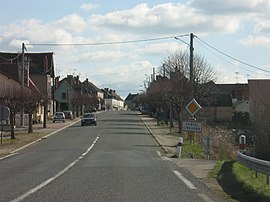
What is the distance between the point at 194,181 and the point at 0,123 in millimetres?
23503

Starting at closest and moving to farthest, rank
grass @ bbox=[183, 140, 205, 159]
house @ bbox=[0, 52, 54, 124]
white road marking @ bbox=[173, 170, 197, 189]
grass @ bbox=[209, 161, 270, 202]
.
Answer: grass @ bbox=[209, 161, 270, 202] < white road marking @ bbox=[173, 170, 197, 189] < grass @ bbox=[183, 140, 205, 159] < house @ bbox=[0, 52, 54, 124]

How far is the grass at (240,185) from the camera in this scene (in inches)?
481

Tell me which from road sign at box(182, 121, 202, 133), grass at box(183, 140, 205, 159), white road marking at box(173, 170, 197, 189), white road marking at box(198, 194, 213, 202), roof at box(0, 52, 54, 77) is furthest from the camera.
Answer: roof at box(0, 52, 54, 77)

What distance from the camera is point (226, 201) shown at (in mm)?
12031

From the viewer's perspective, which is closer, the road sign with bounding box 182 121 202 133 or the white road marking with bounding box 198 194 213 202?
the white road marking with bounding box 198 194 213 202

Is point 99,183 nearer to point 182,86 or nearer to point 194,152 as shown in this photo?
point 194,152

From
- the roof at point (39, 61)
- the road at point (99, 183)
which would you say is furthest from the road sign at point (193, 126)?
the roof at point (39, 61)

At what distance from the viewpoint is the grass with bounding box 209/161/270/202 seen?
1223 centimetres

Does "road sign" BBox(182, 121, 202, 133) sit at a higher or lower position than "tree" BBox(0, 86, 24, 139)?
lower

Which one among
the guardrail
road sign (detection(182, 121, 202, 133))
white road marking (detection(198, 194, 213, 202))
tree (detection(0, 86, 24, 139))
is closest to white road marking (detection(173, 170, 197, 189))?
white road marking (detection(198, 194, 213, 202))

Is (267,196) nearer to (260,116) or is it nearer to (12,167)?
(12,167)

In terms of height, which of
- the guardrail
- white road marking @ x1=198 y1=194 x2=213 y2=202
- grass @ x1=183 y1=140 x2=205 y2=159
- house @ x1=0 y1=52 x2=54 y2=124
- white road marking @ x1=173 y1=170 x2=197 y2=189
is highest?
house @ x1=0 y1=52 x2=54 y2=124

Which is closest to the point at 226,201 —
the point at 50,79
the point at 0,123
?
the point at 0,123

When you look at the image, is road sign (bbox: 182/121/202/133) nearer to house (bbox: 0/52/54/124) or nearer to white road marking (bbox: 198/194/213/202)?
white road marking (bbox: 198/194/213/202)
